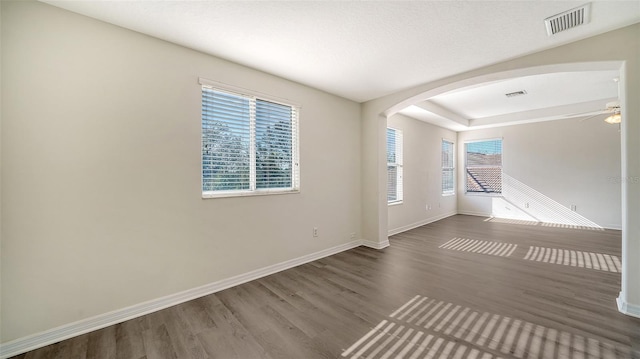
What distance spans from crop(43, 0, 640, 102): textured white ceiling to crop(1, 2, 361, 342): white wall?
1.00 ft

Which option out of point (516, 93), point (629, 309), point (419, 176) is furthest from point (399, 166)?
point (629, 309)

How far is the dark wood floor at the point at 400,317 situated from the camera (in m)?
1.74

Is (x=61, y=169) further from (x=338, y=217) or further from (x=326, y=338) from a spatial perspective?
(x=338, y=217)

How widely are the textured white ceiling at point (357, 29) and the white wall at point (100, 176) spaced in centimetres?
31

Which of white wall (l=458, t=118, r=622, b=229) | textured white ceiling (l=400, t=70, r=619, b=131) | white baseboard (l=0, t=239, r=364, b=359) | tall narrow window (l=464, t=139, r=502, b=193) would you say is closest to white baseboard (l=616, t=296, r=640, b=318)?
textured white ceiling (l=400, t=70, r=619, b=131)

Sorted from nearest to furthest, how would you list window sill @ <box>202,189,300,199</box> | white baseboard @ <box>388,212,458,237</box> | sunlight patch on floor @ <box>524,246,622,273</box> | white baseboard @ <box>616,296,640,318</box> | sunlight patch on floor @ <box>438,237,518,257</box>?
white baseboard @ <box>616,296,640,318</box> → window sill @ <box>202,189,300,199</box> → sunlight patch on floor @ <box>524,246,622,273</box> → sunlight patch on floor @ <box>438,237,518,257</box> → white baseboard @ <box>388,212,458,237</box>

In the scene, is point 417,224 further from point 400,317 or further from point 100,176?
point 100,176

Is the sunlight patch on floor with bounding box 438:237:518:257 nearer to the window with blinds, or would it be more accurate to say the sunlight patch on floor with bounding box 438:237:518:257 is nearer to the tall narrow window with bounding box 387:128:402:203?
the tall narrow window with bounding box 387:128:402:203

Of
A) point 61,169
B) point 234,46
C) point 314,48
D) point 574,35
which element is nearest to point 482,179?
point 574,35

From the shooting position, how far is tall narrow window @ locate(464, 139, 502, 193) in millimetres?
6840

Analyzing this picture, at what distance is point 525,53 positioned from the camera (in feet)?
8.68

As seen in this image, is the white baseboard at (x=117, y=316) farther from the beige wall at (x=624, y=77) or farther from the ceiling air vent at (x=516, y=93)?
the ceiling air vent at (x=516, y=93)

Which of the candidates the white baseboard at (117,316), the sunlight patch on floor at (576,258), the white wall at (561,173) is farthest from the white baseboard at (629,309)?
the white wall at (561,173)

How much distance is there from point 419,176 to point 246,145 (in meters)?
4.58
